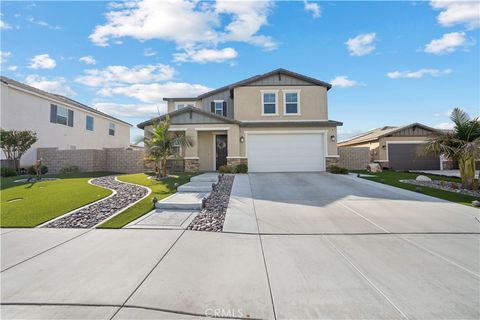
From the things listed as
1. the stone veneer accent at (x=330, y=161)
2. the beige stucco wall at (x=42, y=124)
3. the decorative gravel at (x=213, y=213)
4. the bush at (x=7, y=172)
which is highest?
the beige stucco wall at (x=42, y=124)

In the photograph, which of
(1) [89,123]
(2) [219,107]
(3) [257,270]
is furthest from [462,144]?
(1) [89,123]

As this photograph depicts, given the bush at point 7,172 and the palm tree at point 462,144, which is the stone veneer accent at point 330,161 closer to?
the palm tree at point 462,144

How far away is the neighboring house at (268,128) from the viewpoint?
15703mm

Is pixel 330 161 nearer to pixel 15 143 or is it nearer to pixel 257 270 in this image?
pixel 257 270

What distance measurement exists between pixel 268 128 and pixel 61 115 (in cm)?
1734

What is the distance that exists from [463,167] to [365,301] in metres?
11.0

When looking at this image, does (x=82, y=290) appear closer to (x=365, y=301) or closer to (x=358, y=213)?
(x=365, y=301)

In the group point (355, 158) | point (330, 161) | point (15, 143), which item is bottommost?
point (330, 161)

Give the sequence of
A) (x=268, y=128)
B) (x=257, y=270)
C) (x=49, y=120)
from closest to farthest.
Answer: (x=257, y=270), (x=268, y=128), (x=49, y=120)

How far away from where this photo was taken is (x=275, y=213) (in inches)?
257

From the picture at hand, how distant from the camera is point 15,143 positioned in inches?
580

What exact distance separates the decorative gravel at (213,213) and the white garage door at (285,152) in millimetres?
6420

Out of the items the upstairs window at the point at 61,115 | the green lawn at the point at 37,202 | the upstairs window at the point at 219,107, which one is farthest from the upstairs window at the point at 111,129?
the green lawn at the point at 37,202

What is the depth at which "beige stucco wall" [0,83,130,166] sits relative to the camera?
52.9 feet
